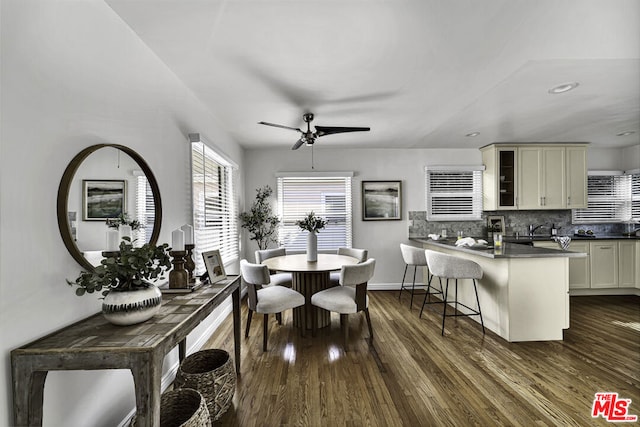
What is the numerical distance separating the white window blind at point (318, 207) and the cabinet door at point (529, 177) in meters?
2.74

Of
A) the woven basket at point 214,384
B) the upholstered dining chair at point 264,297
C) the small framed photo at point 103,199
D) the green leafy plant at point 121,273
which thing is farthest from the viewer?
the upholstered dining chair at point 264,297

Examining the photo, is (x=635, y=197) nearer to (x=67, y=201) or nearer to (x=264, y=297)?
(x=264, y=297)

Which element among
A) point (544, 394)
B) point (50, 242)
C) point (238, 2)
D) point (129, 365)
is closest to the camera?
point (129, 365)

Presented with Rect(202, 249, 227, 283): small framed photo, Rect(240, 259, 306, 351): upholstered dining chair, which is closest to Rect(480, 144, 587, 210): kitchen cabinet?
Rect(240, 259, 306, 351): upholstered dining chair

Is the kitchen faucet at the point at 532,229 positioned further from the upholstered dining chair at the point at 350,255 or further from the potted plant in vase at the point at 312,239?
the potted plant in vase at the point at 312,239

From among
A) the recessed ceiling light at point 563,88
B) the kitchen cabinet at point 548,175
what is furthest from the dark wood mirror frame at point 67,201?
the kitchen cabinet at point 548,175

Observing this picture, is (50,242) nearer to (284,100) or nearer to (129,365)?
(129,365)

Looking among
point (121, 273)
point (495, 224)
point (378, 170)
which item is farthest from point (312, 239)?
point (495, 224)

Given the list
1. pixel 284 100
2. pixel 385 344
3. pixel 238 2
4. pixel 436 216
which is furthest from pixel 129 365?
pixel 436 216

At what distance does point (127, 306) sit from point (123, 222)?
0.58 m

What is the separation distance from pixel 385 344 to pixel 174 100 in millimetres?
2922

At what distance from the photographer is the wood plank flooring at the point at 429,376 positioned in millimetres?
1812

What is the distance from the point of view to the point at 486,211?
4906 mm

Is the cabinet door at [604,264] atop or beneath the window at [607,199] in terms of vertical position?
beneath
